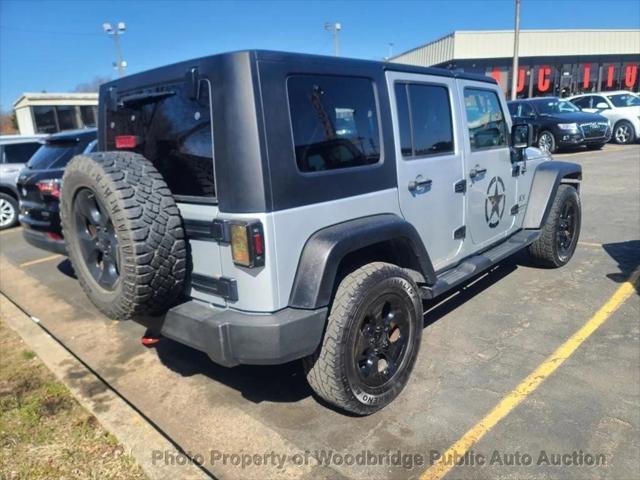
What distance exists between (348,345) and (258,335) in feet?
1.77

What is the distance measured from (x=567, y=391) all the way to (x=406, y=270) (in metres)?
1.24

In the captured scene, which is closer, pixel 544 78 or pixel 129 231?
pixel 129 231

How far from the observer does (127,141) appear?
3.12 metres

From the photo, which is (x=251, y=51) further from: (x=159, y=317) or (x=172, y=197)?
(x=159, y=317)

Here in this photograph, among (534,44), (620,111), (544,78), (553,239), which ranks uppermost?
(534,44)

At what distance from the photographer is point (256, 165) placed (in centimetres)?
239

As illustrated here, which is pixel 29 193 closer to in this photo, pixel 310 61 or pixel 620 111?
pixel 310 61

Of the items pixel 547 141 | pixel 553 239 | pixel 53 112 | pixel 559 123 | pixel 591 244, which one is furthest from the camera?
pixel 53 112

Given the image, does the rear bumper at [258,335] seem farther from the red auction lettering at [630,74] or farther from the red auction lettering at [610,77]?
the red auction lettering at [630,74]

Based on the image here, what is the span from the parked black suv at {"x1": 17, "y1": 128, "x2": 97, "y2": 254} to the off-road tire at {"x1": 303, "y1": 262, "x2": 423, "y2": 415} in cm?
376

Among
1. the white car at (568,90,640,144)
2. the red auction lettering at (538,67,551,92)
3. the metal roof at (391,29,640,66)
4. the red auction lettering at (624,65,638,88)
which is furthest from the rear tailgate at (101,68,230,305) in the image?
the red auction lettering at (624,65,638,88)

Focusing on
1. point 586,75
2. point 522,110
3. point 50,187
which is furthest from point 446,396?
point 586,75

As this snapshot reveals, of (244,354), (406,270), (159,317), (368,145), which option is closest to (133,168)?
(159,317)

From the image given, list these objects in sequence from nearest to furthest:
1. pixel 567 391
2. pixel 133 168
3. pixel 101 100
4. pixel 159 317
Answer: pixel 133 168 → pixel 159 317 → pixel 567 391 → pixel 101 100
